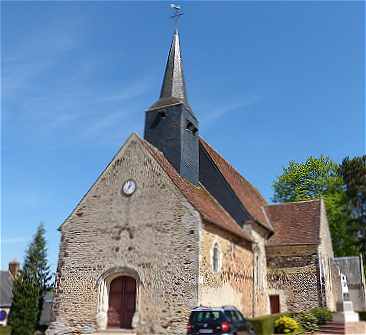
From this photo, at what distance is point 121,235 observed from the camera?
1662 cm

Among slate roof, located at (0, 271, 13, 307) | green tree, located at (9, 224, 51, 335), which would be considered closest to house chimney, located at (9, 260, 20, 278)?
slate roof, located at (0, 271, 13, 307)

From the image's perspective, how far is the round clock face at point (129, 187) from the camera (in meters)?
17.2

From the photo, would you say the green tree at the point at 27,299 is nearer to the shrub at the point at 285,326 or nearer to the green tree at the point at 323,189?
the shrub at the point at 285,326

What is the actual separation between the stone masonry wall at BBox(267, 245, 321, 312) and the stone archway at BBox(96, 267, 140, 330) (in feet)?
29.0

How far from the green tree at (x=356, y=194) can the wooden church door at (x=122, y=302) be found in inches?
1110

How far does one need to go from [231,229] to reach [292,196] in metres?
20.7

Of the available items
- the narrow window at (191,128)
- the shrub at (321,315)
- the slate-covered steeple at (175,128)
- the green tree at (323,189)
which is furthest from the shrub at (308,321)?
the green tree at (323,189)

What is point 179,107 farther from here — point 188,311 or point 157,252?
point 188,311

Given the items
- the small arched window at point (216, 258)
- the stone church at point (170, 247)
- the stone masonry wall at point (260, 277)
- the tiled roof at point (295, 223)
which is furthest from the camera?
the tiled roof at point (295, 223)

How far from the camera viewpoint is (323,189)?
121 feet

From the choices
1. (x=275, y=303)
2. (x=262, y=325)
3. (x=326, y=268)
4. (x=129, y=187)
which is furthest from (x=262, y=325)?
(x=326, y=268)

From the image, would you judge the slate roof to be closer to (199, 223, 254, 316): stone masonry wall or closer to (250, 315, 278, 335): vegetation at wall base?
(199, 223, 254, 316): stone masonry wall

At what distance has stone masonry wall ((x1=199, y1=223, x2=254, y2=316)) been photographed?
15.3 metres

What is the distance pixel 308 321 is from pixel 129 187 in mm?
10232
